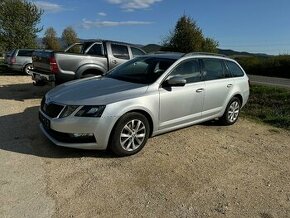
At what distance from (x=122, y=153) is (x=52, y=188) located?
4.35 feet

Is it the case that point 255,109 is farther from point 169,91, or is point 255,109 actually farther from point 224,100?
point 169,91

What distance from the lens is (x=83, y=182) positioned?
4242mm

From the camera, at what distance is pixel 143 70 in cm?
608

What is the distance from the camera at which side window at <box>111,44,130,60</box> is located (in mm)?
10156

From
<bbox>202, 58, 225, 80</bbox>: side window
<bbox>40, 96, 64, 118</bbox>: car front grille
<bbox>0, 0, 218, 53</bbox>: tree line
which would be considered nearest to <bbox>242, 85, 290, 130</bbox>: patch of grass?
<bbox>202, 58, 225, 80</bbox>: side window

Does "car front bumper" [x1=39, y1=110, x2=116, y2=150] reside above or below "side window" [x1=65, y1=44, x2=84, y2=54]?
below

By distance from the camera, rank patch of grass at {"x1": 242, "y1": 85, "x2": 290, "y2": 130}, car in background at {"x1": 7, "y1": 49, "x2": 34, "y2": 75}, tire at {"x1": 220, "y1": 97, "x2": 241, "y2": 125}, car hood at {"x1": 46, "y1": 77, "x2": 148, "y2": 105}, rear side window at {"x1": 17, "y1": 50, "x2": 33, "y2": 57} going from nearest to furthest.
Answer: car hood at {"x1": 46, "y1": 77, "x2": 148, "y2": 105}
tire at {"x1": 220, "y1": 97, "x2": 241, "y2": 125}
patch of grass at {"x1": 242, "y1": 85, "x2": 290, "y2": 130}
car in background at {"x1": 7, "y1": 49, "x2": 34, "y2": 75}
rear side window at {"x1": 17, "y1": 50, "x2": 33, "y2": 57}

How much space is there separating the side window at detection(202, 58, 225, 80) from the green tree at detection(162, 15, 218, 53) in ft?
48.2

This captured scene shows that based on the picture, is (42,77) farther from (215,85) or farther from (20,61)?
(20,61)

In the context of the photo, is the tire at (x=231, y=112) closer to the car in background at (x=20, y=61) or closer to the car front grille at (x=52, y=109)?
the car front grille at (x=52, y=109)

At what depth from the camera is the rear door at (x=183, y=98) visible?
5574 mm

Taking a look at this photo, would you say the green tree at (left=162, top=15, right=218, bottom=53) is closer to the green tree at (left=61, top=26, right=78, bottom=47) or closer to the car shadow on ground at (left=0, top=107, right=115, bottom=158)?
the car shadow on ground at (left=0, top=107, right=115, bottom=158)

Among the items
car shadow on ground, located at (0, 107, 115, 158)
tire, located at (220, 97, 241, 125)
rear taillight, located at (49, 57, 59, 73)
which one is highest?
rear taillight, located at (49, 57, 59, 73)

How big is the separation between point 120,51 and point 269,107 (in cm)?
479
